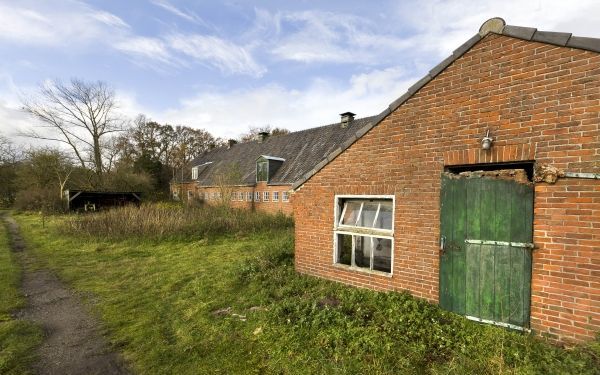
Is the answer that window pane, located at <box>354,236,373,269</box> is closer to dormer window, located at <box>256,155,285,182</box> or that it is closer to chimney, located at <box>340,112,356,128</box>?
chimney, located at <box>340,112,356,128</box>

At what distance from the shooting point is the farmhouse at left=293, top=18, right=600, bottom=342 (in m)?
4.34

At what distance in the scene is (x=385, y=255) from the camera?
6953mm

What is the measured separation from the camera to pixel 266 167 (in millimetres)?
28859

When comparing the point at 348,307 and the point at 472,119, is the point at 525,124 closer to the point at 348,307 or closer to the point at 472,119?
the point at 472,119

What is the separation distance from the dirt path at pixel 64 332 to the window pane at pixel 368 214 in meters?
5.05

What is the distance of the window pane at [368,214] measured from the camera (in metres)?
6.86

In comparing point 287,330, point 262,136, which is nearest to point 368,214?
point 287,330

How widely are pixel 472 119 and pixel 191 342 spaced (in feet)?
19.9

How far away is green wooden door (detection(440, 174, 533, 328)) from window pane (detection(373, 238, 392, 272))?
1.41m

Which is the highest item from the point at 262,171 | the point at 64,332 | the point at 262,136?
A: the point at 262,136

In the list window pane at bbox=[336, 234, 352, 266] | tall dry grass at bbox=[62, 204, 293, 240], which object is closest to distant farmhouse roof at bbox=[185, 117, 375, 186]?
tall dry grass at bbox=[62, 204, 293, 240]

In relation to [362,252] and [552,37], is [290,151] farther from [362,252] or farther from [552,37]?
[552,37]

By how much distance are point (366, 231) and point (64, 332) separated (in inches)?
246

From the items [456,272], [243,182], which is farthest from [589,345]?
[243,182]
